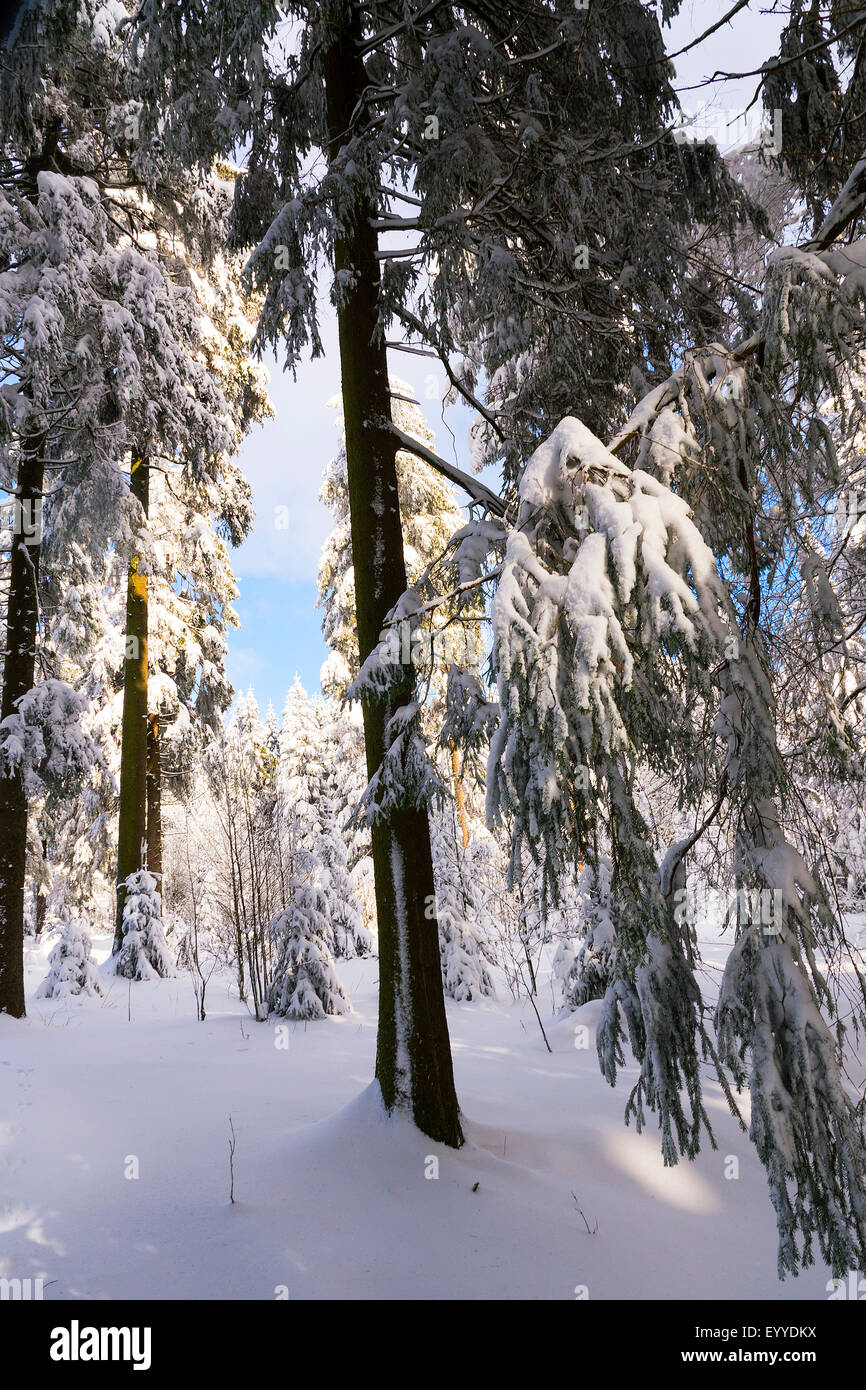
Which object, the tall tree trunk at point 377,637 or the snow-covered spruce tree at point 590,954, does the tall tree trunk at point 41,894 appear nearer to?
the snow-covered spruce tree at point 590,954

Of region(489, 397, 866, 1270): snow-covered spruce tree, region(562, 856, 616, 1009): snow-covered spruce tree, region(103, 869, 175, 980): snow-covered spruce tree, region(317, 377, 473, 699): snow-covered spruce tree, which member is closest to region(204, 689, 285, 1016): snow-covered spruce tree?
region(103, 869, 175, 980): snow-covered spruce tree

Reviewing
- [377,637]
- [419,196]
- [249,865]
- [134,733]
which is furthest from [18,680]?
[419,196]

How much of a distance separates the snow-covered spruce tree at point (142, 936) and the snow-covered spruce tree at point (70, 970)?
661 millimetres

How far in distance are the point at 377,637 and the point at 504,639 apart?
285cm

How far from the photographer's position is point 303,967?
9.69 m

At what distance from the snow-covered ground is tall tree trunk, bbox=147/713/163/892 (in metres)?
6.62

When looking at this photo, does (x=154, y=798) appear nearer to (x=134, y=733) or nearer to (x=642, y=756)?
(x=134, y=733)

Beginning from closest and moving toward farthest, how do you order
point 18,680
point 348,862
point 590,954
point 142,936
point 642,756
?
point 642,756
point 18,680
point 590,954
point 142,936
point 348,862

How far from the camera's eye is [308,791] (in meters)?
24.7

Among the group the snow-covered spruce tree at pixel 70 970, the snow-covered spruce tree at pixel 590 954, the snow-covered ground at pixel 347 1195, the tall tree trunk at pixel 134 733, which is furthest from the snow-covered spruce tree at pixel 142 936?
→ the snow-covered spruce tree at pixel 590 954

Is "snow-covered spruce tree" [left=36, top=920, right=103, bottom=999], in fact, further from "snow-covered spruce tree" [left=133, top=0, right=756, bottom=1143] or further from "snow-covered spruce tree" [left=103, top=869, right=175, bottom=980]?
"snow-covered spruce tree" [left=133, top=0, right=756, bottom=1143]

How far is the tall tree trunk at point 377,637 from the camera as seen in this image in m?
4.76

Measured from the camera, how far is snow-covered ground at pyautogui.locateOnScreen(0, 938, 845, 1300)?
3504 mm

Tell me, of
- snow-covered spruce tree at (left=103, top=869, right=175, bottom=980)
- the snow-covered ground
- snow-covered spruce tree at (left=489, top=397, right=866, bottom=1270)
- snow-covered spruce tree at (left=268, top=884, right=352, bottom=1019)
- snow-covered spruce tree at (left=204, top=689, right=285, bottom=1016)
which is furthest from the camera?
snow-covered spruce tree at (left=103, top=869, right=175, bottom=980)
